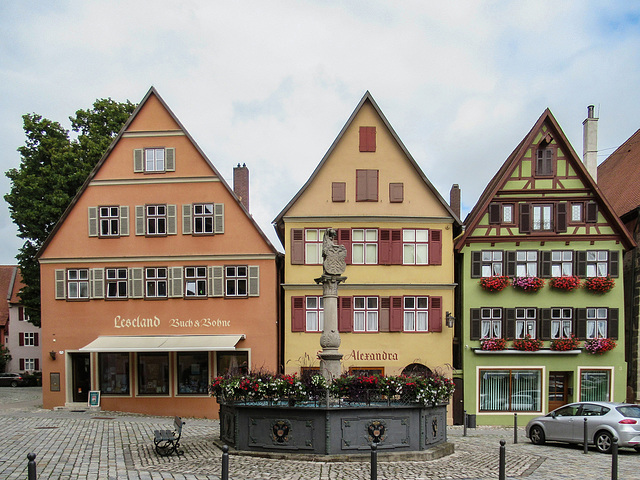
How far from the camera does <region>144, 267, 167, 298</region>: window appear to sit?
26672 mm

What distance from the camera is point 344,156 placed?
2702 cm

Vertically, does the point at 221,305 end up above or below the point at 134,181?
below

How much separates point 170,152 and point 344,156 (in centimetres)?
723

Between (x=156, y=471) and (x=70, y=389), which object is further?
(x=70, y=389)

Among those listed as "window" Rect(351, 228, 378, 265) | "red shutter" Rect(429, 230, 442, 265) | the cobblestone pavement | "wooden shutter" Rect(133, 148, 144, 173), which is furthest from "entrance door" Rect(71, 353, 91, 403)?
"red shutter" Rect(429, 230, 442, 265)

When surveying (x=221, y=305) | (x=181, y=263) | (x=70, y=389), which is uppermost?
(x=181, y=263)

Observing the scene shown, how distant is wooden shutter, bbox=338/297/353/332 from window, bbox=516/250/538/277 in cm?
710

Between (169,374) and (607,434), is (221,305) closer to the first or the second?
(169,374)

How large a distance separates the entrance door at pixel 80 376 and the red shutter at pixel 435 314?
1417cm

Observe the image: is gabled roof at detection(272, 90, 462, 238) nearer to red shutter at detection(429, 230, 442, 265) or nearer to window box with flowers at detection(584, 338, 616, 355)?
red shutter at detection(429, 230, 442, 265)

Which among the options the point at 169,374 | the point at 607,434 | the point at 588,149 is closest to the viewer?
the point at 607,434

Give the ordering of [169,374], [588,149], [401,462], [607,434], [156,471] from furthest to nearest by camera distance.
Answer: [588,149] → [169,374] → [607,434] → [401,462] → [156,471]

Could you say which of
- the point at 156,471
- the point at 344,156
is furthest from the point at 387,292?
the point at 156,471

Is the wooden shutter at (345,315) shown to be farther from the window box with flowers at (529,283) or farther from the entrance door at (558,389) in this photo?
the entrance door at (558,389)
